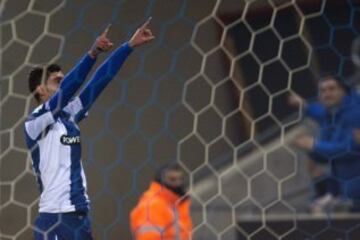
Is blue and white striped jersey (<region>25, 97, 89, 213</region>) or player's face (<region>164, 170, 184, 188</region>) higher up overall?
blue and white striped jersey (<region>25, 97, 89, 213</region>)

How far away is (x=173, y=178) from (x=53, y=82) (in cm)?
56

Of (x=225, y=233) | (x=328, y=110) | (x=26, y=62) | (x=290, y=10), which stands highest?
(x=26, y=62)

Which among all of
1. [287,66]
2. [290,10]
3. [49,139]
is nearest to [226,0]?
[290,10]

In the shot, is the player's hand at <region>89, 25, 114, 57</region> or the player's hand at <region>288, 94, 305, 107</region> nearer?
the player's hand at <region>89, 25, 114, 57</region>

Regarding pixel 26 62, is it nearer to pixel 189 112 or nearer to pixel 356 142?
pixel 189 112

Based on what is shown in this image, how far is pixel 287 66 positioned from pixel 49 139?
4.63ft

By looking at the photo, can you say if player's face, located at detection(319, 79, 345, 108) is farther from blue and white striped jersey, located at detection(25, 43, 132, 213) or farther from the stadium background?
blue and white striped jersey, located at detection(25, 43, 132, 213)

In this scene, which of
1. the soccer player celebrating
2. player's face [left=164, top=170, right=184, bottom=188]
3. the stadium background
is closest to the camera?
the soccer player celebrating

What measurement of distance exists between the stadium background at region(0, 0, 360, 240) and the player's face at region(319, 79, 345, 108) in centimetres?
38

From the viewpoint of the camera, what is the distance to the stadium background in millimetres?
2951

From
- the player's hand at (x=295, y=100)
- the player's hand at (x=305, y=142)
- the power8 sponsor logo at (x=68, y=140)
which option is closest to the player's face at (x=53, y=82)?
the power8 sponsor logo at (x=68, y=140)

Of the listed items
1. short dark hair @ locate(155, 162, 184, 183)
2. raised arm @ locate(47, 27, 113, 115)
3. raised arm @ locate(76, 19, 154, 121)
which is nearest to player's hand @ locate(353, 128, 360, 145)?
short dark hair @ locate(155, 162, 184, 183)

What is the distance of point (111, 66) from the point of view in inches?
90.9

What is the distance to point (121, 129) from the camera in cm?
321
